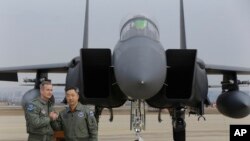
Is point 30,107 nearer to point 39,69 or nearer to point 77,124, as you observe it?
point 77,124

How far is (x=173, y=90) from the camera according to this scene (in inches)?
281

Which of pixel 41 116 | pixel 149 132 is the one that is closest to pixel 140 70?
pixel 41 116

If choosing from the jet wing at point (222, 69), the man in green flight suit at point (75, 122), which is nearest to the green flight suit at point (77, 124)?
the man in green flight suit at point (75, 122)

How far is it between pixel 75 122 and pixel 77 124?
0.09 ft

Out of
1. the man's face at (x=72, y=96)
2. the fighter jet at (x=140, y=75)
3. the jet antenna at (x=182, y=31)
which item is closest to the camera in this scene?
the man's face at (x=72, y=96)

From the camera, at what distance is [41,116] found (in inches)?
172

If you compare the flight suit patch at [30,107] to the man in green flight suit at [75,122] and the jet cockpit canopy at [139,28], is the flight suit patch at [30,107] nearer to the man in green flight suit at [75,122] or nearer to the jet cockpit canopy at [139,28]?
the man in green flight suit at [75,122]

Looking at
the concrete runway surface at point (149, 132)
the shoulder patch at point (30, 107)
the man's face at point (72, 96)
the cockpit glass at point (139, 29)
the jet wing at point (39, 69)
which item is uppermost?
the cockpit glass at point (139, 29)

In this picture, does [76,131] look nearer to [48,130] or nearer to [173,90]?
[48,130]

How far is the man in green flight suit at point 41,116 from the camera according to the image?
14.1ft

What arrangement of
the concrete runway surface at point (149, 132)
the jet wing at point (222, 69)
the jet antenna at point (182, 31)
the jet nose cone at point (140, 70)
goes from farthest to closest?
1. the concrete runway surface at point (149, 132)
2. the jet wing at point (222, 69)
3. the jet antenna at point (182, 31)
4. the jet nose cone at point (140, 70)

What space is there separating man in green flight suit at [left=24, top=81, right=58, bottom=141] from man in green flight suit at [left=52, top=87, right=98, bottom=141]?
9 cm

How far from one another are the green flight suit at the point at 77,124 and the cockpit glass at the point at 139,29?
8.64 ft

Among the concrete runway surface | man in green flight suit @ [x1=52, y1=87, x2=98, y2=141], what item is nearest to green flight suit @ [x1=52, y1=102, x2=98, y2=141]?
man in green flight suit @ [x1=52, y1=87, x2=98, y2=141]
